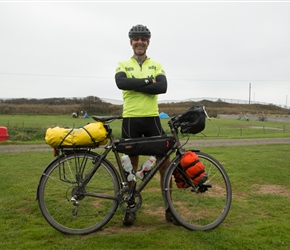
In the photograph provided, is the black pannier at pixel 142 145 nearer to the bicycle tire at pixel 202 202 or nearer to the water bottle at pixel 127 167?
the water bottle at pixel 127 167

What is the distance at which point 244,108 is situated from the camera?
3511 inches

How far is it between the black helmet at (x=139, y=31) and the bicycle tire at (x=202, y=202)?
4.86ft

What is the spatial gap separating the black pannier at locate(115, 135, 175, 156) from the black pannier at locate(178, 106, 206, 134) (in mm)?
291

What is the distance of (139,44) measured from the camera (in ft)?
11.9

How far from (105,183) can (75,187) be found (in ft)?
1.10

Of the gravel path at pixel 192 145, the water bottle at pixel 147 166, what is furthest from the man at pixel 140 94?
the gravel path at pixel 192 145

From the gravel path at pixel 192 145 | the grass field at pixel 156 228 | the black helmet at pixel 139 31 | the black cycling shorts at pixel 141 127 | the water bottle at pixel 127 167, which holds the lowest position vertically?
the gravel path at pixel 192 145

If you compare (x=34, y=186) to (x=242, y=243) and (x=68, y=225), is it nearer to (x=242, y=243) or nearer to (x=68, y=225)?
(x=68, y=225)

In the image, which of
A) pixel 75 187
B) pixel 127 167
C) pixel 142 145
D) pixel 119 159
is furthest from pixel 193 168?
pixel 75 187

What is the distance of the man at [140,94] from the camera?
3.57m

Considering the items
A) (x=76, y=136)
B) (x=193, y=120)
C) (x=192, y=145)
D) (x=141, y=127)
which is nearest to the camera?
(x=76, y=136)

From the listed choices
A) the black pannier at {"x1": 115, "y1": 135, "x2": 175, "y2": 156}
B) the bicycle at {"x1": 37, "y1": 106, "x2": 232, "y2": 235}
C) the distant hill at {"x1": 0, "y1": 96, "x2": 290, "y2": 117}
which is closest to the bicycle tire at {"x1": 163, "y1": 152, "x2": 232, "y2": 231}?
the bicycle at {"x1": 37, "y1": 106, "x2": 232, "y2": 235}

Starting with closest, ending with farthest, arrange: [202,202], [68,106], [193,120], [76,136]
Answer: [76,136]
[193,120]
[202,202]
[68,106]

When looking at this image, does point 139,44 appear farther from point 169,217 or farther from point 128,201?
point 169,217
